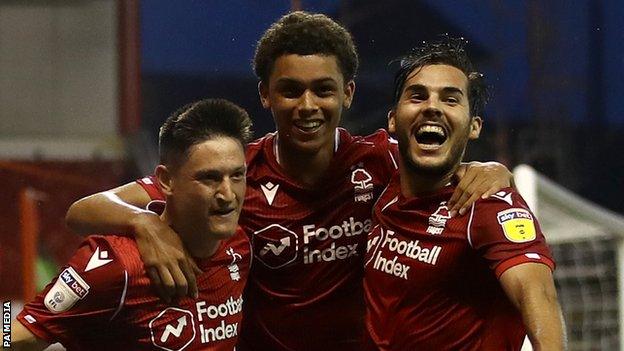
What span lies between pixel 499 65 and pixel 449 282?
4127 mm

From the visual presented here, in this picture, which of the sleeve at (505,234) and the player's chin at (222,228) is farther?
the player's chin at (222,228)

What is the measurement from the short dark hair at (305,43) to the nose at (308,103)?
10cm

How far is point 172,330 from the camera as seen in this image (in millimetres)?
2047

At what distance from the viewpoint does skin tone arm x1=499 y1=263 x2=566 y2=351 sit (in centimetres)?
181

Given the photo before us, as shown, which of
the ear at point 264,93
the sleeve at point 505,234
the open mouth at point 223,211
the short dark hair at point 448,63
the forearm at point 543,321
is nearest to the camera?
the forearm at point 543,321

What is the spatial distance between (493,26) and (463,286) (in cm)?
418

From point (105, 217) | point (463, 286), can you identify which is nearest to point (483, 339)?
point (463, 286)

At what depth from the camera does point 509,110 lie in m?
6.04

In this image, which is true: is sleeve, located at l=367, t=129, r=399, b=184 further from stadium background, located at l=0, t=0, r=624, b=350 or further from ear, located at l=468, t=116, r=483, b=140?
stadium background, located at l=0, t=0, r=624, b=350

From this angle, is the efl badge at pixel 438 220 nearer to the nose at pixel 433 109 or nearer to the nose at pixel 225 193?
the nose at pixel 433 109

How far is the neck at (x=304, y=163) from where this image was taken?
229 centimetres

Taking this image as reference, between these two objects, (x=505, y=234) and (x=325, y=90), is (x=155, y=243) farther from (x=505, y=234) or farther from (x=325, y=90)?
(x=505, y=234)

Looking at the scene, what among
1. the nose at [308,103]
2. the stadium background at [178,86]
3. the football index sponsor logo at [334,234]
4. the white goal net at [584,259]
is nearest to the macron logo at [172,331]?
the football index sponsor logo at [334,234]

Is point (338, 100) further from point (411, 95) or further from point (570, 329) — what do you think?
point (570, 329)
